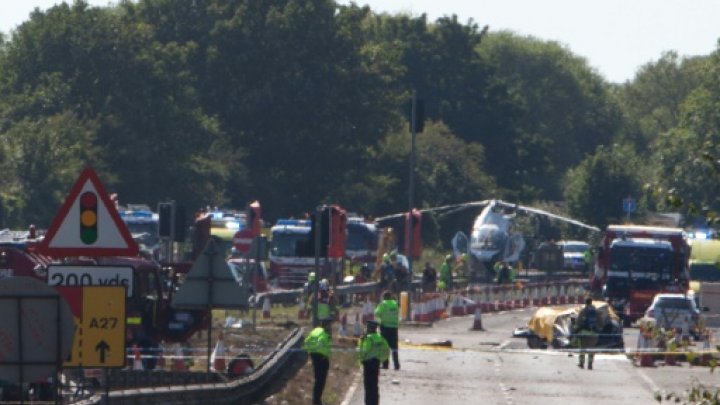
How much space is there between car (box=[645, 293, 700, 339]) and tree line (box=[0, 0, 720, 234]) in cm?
2141

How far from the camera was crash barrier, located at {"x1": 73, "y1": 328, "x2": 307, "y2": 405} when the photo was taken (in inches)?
796

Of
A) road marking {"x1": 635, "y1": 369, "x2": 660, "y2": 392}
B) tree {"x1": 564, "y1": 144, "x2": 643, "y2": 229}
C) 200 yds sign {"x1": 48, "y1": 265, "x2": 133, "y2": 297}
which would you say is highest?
tree {"x1": 564, "y1": 144, "x2": 643, "y2": 229}

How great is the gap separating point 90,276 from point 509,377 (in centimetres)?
1815

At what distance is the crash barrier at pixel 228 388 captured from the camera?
20.2 m

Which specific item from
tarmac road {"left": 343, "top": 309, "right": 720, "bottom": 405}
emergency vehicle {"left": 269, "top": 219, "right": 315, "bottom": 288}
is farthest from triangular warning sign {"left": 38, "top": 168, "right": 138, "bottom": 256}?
emergency vehicle {"left": 269, "top": 219, "right": 315, "bottom": 288}

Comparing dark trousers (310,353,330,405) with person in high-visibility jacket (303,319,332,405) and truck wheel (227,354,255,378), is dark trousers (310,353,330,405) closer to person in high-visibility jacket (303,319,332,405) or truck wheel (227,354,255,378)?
person in high-visibility jacket (303,319,332,405)

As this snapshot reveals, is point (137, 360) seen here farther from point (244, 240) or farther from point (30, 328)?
point (244, 240)

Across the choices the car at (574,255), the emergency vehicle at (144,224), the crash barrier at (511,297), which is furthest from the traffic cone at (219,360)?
the car at (574,255)

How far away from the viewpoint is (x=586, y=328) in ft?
127

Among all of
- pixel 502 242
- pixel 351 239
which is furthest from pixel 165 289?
pixel 502 242

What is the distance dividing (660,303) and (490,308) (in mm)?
11217

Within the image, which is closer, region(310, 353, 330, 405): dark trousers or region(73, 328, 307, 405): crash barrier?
region(73, 328, 307, 405): crash barrier

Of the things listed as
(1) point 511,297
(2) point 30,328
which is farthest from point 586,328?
(2) point 30,328

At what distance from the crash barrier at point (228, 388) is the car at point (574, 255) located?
51656 mm
